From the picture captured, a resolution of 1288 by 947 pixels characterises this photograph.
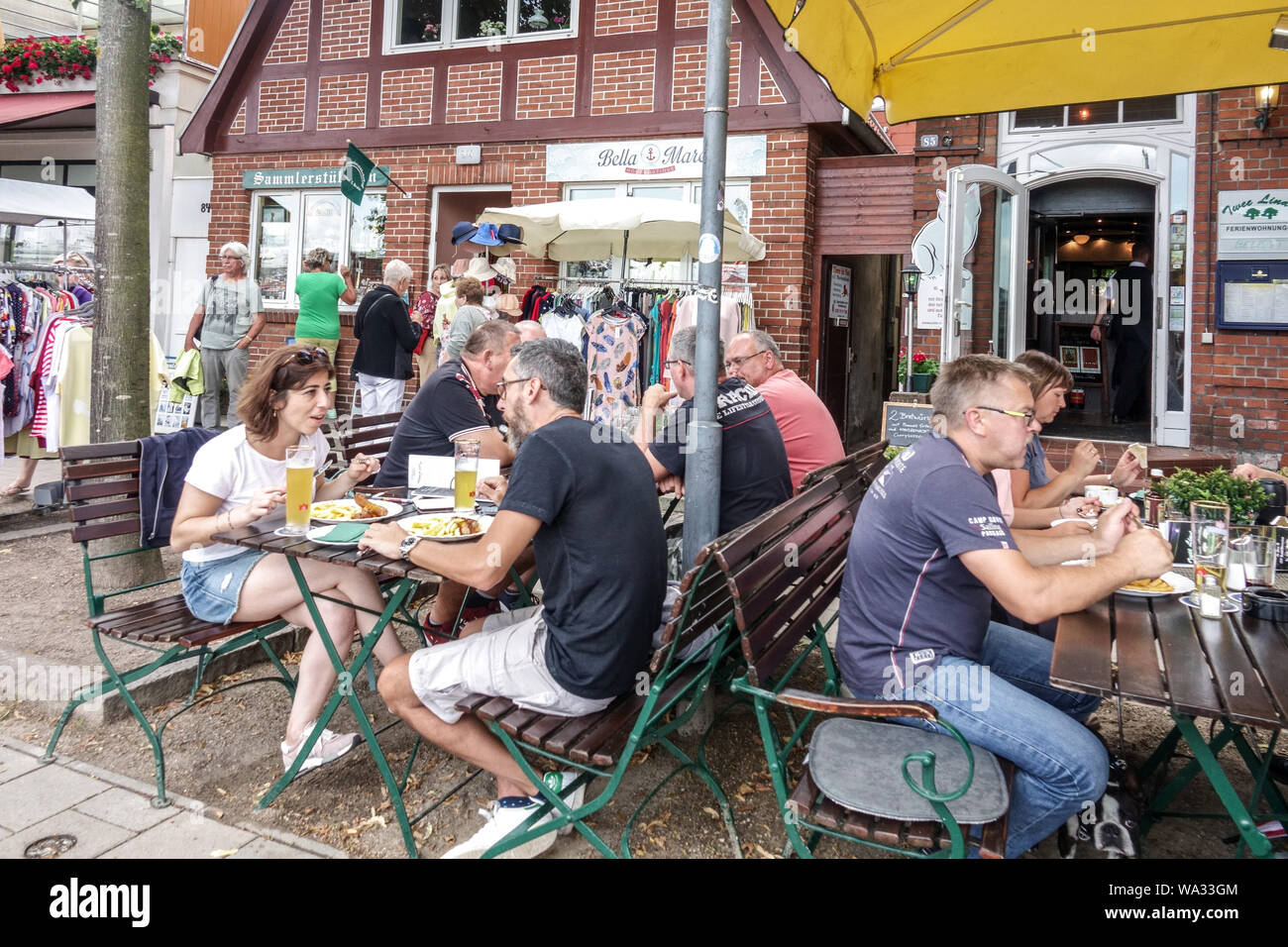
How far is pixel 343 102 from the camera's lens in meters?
11.3

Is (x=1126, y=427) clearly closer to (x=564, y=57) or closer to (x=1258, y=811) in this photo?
(x=564, y=57)

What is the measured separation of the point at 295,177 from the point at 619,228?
5.83 metres

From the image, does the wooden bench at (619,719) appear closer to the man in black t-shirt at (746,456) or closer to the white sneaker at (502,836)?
the white sneaker at (502,836)

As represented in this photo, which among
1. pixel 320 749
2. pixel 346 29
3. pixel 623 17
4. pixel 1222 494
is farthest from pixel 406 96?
pixel 1222 494

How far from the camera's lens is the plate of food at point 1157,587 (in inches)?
106

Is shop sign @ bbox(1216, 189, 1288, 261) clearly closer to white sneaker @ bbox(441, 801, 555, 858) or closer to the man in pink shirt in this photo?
the man in pink shirt

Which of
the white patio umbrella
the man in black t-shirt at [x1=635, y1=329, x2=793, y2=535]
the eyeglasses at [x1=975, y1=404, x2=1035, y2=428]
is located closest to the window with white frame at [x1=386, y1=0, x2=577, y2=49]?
the white patio umbrella

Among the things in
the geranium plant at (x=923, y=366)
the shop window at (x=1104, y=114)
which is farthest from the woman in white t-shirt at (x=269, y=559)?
the shop window at (x=1104, y=114)

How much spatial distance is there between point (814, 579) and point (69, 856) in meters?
2.35

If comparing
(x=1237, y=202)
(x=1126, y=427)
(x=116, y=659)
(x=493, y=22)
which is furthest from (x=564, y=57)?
(x=116, y=659)

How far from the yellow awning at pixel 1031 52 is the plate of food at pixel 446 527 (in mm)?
2286

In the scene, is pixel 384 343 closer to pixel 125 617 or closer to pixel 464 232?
pixel 464 232

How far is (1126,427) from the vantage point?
10320 millimetres

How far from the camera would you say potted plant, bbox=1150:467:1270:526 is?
339 cm
